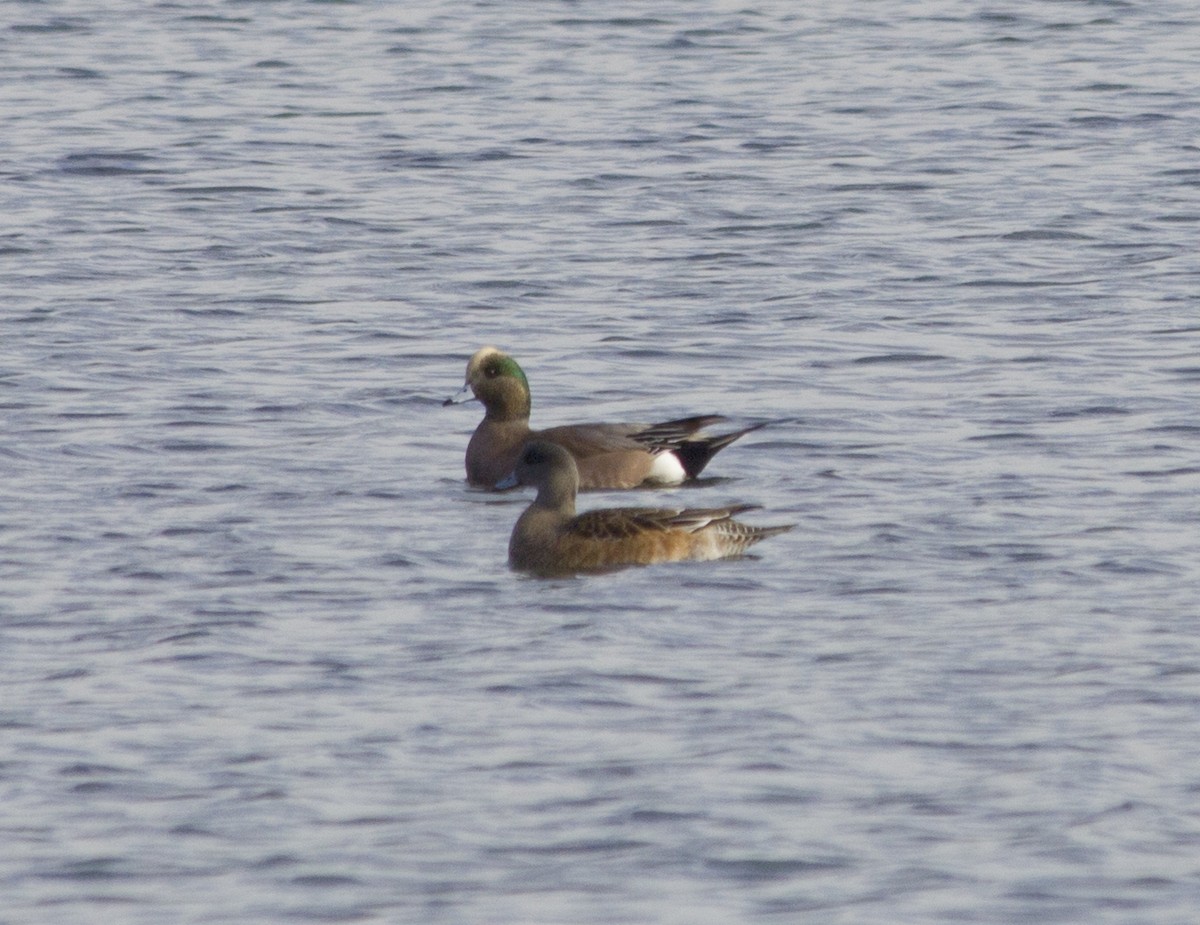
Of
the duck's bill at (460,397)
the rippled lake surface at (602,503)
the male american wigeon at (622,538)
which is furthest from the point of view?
the duck's bill at (460,397)

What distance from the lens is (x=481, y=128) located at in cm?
2355

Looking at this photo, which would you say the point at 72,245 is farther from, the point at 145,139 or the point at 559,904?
the point at 559,904

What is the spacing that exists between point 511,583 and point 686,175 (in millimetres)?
11424

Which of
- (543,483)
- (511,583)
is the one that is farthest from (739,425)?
(511,583)

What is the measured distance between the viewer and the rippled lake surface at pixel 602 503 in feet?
23.8

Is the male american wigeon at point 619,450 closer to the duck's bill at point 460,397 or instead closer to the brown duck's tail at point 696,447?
the brown duck's tail at point 696,447

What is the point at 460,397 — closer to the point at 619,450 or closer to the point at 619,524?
the point at 619,450

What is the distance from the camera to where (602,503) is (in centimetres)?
1262

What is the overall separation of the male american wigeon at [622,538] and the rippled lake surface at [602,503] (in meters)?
0.12

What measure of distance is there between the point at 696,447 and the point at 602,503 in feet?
1.88

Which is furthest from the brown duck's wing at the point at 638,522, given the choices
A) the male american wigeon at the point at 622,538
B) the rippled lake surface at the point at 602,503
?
the rippled lake surface at the point at 602,503

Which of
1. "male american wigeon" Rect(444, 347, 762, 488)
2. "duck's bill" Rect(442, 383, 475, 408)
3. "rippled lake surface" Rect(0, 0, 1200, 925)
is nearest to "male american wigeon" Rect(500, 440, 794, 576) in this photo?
"rippled lake surface" Rect(0, 0, 1200, 925)

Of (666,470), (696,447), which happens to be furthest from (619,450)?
(696,447)

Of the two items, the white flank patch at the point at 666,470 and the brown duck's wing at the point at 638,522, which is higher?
the brown duck's wing at the point at 638,522
